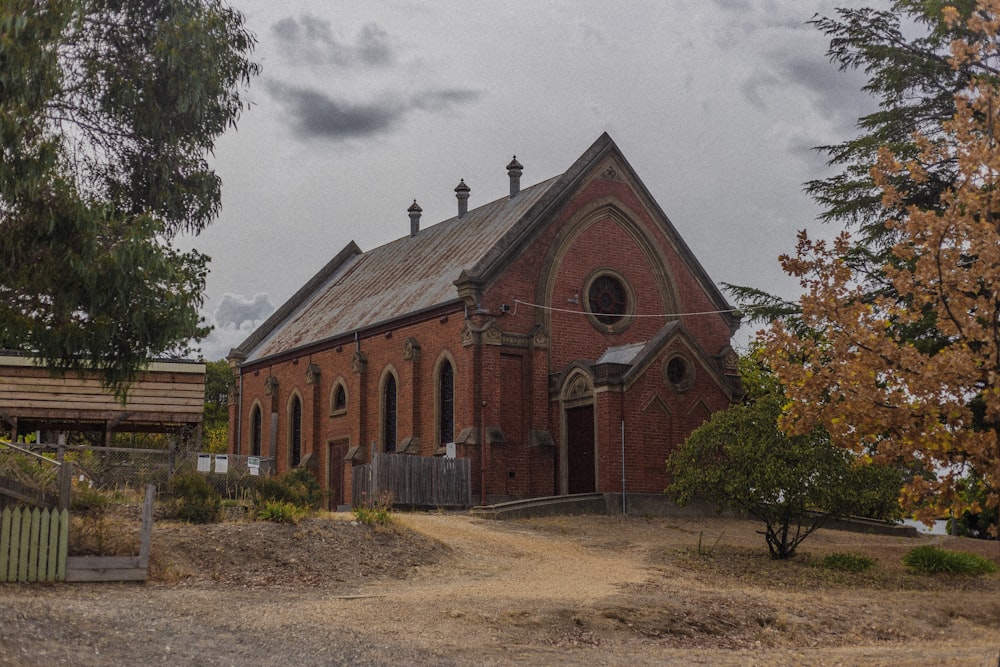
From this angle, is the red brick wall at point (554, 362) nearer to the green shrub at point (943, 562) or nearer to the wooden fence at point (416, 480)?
the wooden fence at point (416, 480)

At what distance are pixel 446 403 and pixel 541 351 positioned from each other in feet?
12.7

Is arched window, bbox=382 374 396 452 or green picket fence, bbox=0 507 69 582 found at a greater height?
arched window, bbox=382 374 396 452

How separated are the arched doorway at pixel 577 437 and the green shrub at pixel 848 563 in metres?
11.2

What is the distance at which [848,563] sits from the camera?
23.0m

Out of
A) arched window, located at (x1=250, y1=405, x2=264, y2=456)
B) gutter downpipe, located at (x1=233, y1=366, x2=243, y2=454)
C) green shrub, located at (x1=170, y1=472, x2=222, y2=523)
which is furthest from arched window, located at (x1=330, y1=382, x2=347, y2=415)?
green shrub, located at (x1=170, y1=472, x2=222, y2=523)

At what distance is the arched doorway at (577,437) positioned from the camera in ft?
112

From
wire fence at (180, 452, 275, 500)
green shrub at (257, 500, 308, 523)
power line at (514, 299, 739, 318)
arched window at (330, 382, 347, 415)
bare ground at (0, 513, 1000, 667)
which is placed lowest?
bare ground at (0, 513, 1000, 667)

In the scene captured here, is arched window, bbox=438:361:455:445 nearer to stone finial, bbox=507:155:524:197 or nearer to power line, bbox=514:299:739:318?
power line, bbox=514:299:739:318

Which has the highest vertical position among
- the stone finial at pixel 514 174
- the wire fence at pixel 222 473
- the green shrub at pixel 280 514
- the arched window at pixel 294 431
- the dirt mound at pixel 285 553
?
the stone finial at pixel 514 174

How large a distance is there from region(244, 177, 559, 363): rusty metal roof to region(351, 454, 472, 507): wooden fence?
595 centimetres

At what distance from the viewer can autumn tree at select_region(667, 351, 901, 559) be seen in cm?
2286

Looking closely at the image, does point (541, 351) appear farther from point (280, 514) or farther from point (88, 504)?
point (88, 504)

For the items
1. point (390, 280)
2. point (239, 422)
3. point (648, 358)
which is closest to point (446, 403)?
point (648, 358)

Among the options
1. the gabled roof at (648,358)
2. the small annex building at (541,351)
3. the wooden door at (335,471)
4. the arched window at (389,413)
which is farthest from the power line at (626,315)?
the wooden door at (335,471)
